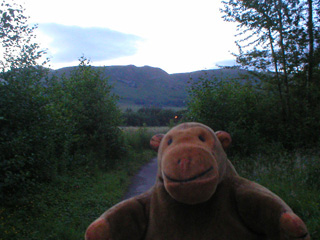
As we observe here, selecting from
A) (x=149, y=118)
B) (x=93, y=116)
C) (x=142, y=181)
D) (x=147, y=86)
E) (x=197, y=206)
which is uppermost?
(x=197, y=206)

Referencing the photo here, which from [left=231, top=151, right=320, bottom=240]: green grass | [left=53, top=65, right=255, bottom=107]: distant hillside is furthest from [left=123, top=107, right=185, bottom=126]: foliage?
[left=231, top=151, right=320, bottom=240]: green grass

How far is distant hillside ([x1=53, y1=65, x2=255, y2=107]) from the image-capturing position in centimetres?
8864

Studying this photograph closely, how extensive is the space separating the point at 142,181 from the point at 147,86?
347 ft

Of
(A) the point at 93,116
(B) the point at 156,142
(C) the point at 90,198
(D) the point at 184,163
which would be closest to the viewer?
(D) the point at 184,163

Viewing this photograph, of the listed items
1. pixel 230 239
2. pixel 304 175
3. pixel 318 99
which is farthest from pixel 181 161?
pixel 318 99

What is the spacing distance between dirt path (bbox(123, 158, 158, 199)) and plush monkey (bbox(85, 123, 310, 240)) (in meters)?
6.94

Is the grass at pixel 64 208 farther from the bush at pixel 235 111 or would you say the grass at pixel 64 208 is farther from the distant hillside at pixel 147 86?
the distant hillside at pixel 147 86

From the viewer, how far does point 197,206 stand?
7.30ft

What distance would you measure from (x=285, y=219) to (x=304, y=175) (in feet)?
16.9

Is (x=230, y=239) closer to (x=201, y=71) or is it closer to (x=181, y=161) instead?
(x=181, y=161)

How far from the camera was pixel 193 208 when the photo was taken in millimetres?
2223

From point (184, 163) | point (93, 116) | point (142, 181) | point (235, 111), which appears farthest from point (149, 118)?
point (184, 163)

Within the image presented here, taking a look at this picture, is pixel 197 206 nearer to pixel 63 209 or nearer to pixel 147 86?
pixel 63 209

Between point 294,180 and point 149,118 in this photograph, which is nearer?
point 294,180
